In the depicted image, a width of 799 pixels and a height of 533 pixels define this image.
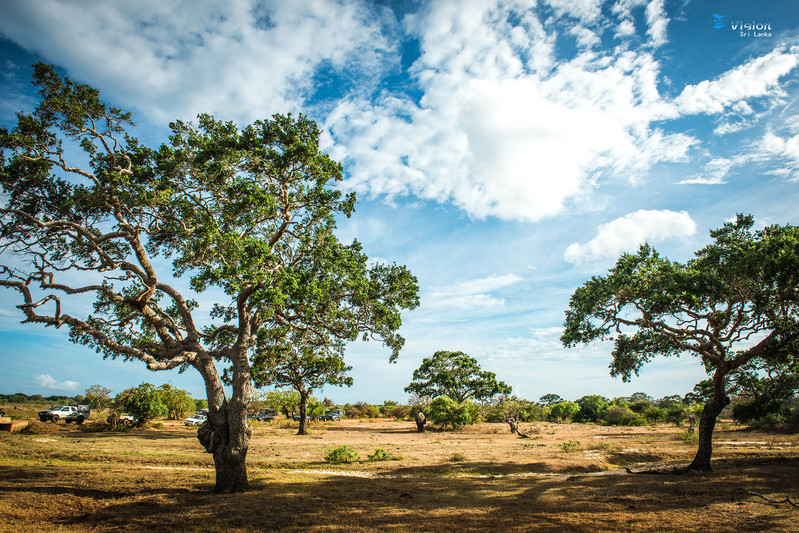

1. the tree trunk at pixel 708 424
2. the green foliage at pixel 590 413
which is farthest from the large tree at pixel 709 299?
the green foliage at pixel 590 413

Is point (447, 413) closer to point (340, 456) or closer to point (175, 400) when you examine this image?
point (340, 456)

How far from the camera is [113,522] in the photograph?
27.1ft

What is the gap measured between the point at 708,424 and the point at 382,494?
51.5ft

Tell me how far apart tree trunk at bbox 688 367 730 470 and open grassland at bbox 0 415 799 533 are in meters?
0.61

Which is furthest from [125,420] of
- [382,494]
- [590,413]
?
[590,413]

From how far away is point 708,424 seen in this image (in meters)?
17.4

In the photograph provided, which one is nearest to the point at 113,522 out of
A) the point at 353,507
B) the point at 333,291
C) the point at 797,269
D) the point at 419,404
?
the point at 353,507

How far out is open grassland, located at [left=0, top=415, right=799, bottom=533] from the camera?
861cm

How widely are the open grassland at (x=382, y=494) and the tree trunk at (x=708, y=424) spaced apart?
2.01ft

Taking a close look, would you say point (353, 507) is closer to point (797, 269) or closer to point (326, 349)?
point (326, 349)

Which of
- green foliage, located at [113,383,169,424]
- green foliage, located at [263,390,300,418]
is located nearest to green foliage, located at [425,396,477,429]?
green foliage, located at [263,390,300,418]

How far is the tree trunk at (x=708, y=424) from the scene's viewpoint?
16.8 meters

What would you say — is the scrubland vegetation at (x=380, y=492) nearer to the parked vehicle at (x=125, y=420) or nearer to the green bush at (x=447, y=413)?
the parked vehicle at (x=125, y=420)

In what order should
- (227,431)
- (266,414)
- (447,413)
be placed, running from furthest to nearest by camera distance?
(266,414)
(447,413)
(227,431)
